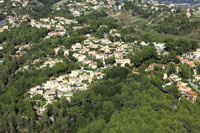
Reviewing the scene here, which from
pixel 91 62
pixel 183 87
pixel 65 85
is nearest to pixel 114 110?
pixel 65 85

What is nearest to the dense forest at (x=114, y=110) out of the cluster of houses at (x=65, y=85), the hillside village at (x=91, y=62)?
the cluster of houses at (x=65, y=85)

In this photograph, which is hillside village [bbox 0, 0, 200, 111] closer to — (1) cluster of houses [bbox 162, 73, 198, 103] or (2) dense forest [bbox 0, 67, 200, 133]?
(1) cluster of houses [bbox 162, 73, 198, 103]

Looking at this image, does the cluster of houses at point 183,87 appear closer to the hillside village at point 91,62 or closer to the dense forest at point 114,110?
the hillside village at point 91,62

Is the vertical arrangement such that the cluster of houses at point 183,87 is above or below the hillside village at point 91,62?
above

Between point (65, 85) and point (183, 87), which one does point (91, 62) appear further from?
point (183, 87)

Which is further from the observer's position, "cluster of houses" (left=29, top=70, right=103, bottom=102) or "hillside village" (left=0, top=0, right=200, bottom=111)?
"hillside village" (left=0, top=0, right=200, bottom=111)

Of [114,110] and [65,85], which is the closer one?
[114,110]

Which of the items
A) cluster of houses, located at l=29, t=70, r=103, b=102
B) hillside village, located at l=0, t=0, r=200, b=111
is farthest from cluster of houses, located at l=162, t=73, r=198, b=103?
cluster of houses, located at l=29, t=70, r=103, b=102

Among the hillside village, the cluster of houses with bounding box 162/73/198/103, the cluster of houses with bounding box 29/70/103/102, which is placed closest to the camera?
the cluster of houses with bounding box 162/73/198/103

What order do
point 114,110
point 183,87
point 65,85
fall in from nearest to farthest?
point 114,110 → point 183,87 → point 65,85
